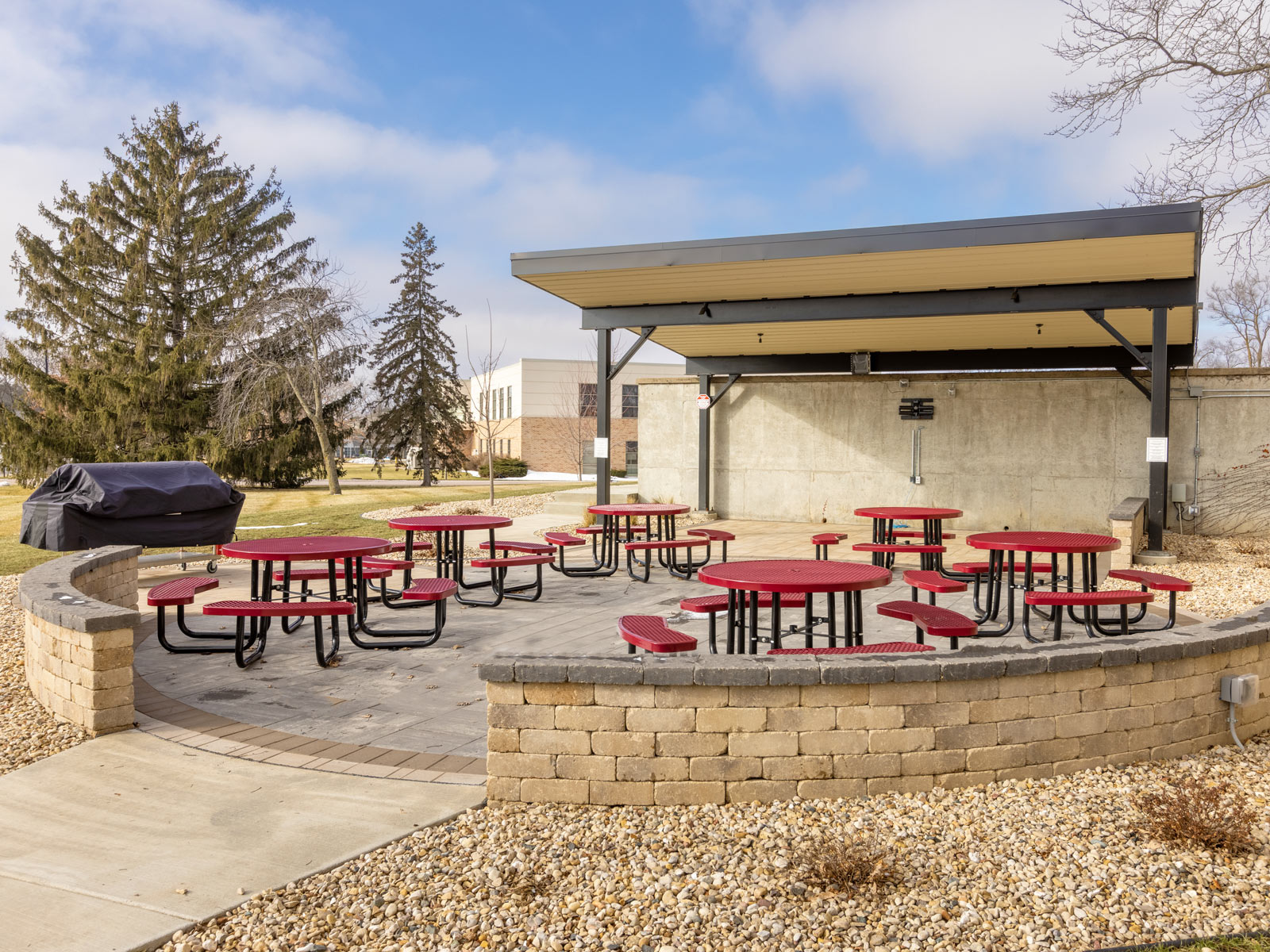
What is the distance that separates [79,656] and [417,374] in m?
30.4

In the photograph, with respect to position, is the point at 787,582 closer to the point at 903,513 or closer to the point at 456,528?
the point at 456,528

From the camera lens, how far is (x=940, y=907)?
273 centimetres

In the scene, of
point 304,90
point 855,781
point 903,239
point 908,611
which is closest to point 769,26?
point 903,239

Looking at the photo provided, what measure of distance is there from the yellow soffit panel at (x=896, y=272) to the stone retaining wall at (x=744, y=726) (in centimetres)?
697

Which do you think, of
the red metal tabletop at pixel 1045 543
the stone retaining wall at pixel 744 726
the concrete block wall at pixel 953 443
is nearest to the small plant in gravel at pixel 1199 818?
the stone retaining wall at pixel 744 726

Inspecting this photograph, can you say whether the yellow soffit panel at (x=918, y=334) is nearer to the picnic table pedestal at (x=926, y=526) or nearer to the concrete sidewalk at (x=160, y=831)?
the picnic table pedestal at (x=926, y=526)

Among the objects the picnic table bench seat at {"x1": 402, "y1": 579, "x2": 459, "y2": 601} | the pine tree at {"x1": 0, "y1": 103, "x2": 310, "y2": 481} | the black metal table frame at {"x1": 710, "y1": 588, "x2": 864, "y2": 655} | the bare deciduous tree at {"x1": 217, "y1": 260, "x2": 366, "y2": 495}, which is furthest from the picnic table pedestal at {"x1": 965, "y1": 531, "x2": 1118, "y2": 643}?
the pine tree at {"x1": 0, "y1": 103, "x2": 310, "y2": 481}

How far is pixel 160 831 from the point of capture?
10.4ft

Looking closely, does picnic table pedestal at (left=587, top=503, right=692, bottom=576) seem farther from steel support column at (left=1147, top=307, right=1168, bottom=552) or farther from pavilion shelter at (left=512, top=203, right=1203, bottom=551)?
steel support column at (left=1147, top=307, right=1168, bottom=552)

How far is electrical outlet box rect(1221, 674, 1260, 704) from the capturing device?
411 centimetres

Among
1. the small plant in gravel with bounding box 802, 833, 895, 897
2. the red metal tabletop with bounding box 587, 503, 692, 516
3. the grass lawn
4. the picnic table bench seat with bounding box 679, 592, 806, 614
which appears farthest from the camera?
the grass lawn

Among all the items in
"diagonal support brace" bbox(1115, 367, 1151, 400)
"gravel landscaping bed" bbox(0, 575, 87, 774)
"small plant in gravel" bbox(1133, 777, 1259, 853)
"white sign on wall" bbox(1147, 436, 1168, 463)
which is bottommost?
"gravel landscaping bed" bbox(0, 575, 87, 774)

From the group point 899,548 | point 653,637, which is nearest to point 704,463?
point 899,548

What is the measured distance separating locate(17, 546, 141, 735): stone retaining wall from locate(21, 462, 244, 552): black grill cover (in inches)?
155
